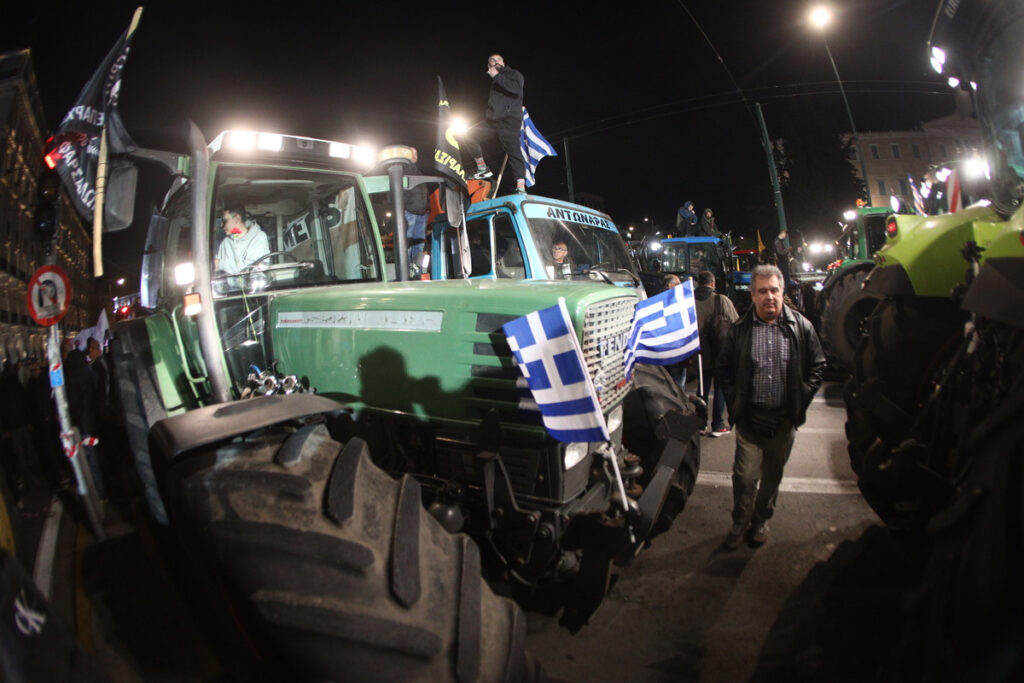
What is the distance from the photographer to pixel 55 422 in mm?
8039

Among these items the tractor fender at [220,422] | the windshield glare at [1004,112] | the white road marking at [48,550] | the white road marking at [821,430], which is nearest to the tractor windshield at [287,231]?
the tractor fender at [220,422]

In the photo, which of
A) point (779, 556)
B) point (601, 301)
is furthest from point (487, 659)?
point (779, 556)

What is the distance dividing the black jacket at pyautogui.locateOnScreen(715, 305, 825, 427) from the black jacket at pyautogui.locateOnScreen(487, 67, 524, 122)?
443cm

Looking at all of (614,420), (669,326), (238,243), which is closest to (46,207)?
(238,243)

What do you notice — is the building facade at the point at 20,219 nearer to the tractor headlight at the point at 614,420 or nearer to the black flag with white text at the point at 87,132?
the black flag with white text at the point at 87,132

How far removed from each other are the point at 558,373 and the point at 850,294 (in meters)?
3.04

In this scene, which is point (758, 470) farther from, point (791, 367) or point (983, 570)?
point (983, 570)

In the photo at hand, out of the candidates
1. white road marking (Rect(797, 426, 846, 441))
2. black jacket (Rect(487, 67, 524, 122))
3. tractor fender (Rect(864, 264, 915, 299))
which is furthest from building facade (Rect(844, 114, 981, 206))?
tractor fender (Rect(864, 264, 915, 299))

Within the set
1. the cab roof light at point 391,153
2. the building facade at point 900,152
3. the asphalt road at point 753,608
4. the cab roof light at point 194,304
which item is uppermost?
the building facade at point 900,152

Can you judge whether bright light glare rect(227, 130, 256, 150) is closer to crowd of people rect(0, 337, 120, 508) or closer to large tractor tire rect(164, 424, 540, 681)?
large tractor tire rect(164, 424, 540, 681)

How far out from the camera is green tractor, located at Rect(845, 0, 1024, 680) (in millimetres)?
1238

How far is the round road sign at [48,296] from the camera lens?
4.83 metres

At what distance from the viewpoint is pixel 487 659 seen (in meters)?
1.61

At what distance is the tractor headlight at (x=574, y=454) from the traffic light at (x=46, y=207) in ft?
12.9
